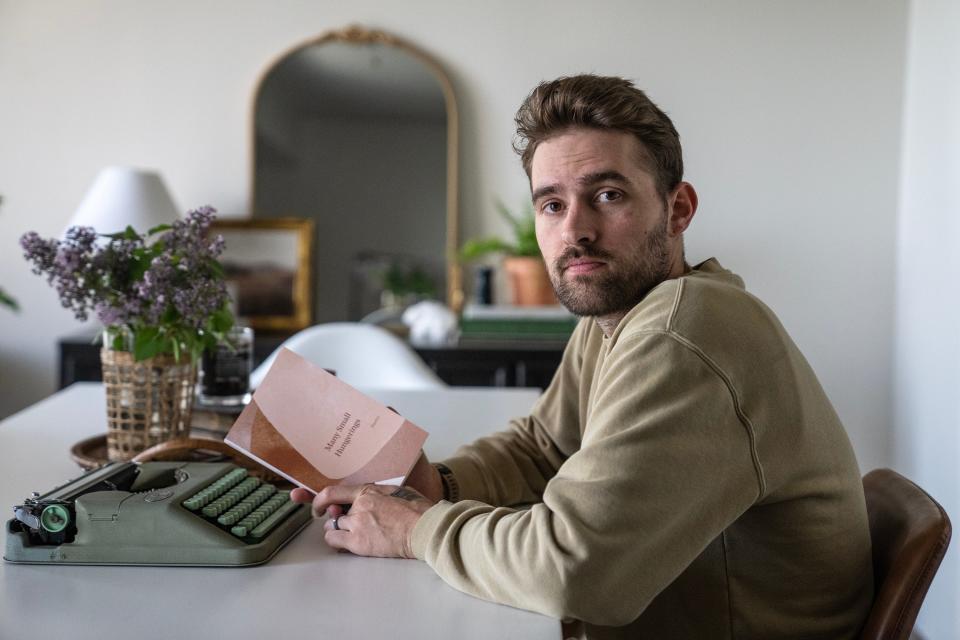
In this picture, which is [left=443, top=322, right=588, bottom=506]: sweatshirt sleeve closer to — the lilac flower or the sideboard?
the lilac flower

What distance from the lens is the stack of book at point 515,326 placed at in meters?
3.49

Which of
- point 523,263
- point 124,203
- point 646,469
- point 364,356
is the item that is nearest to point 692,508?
point 646,469

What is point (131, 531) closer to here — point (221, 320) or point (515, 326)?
point (221, 320)

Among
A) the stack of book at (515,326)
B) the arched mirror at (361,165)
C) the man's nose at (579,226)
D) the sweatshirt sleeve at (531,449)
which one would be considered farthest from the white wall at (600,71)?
the man's nose at (579,226)

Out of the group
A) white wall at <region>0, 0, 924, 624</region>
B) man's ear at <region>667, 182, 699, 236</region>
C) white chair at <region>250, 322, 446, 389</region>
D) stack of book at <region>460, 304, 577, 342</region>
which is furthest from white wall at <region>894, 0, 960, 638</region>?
man's ear at <region>667, 182, 699, 236</region>

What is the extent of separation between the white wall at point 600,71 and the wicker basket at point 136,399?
7.39 ft

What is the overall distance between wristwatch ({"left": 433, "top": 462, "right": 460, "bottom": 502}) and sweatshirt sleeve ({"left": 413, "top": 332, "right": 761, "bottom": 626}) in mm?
325

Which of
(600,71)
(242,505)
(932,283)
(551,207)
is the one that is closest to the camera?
(242,505)

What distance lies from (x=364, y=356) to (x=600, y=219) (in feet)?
5.10

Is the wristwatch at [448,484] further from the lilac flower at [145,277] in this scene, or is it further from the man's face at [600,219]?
the lilac flower at [145,277]

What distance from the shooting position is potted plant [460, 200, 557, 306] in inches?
141

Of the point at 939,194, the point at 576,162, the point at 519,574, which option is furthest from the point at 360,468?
the point at 939,194

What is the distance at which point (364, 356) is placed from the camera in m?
2.78

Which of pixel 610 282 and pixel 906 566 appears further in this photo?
pixel 610 282
